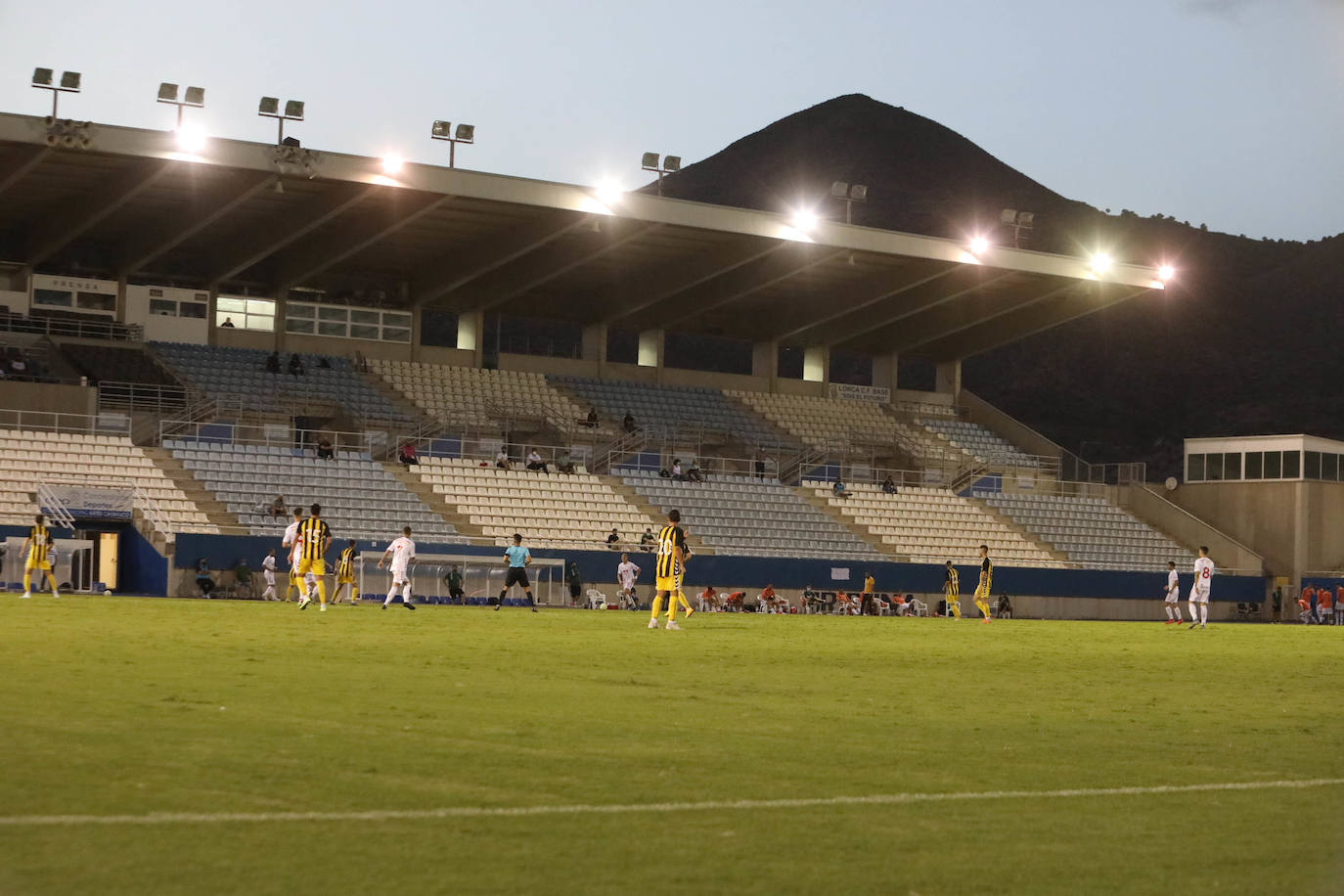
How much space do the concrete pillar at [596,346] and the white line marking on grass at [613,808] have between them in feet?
180

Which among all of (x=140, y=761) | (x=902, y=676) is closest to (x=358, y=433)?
(x=902, y=676)

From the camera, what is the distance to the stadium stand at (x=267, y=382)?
52.9 metres

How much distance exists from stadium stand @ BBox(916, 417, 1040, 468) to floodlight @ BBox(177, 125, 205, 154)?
107 feet

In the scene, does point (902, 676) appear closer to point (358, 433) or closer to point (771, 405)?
point (358, 433)

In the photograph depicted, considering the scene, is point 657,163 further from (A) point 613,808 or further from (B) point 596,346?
(A) point 613,808

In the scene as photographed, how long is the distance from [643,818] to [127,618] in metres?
19.1

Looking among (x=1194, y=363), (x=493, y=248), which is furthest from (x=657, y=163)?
(x=1194, y=363)

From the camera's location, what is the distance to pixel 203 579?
4022cm

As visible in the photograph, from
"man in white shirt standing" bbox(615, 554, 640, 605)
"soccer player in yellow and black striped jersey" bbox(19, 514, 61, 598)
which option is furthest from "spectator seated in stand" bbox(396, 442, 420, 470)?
"soccer player in yellow and black striped jersey" bbox(19, 514, 61, 598)

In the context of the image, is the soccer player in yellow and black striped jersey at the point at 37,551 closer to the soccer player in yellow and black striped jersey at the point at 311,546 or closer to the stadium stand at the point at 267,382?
the soccer player in yellow and black striped jersey at the point at 311,546

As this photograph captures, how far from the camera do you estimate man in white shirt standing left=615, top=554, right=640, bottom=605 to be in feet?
149

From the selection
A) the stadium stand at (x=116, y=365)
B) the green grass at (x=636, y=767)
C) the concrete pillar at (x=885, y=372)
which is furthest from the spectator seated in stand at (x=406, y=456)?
the green grass at (x=636, y=767)

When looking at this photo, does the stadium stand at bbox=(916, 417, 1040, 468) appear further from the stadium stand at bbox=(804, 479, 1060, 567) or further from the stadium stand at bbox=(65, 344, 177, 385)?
the stadium stand at bbox=(65, 344, 177, 385)

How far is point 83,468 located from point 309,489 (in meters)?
5.93
